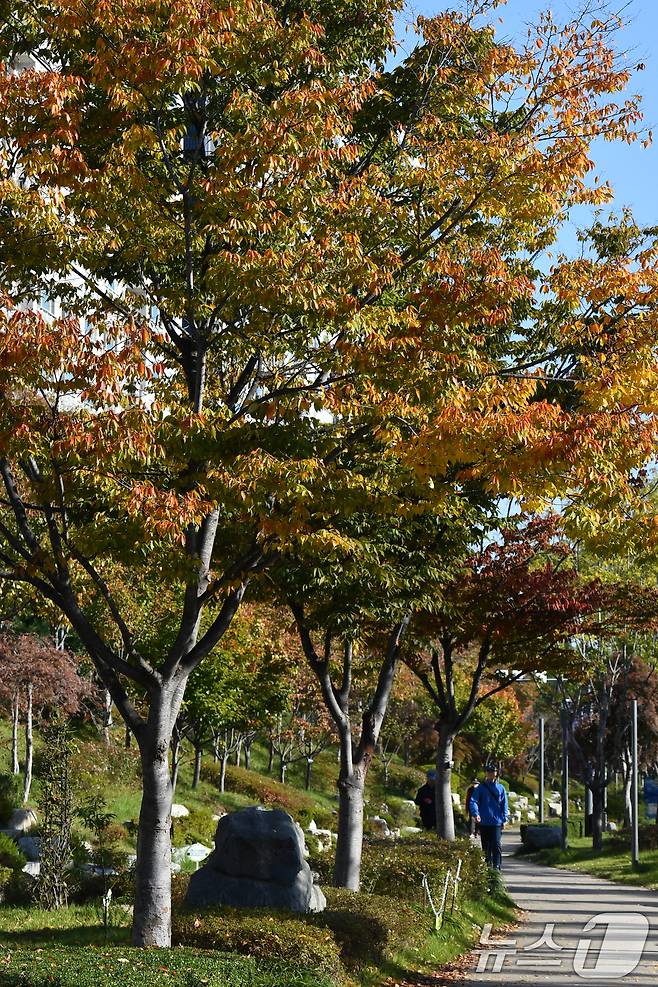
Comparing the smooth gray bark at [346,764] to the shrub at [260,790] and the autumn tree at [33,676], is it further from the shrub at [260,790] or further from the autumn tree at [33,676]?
the shrub at [260,790]

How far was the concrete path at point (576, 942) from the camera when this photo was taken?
33.7 feet

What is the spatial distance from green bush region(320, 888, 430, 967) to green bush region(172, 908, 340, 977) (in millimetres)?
344

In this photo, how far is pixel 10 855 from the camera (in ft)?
52.3

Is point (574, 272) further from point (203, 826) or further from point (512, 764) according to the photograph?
point (512, 764)

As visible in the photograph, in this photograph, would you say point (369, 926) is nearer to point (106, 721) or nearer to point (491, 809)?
point (491, 809)

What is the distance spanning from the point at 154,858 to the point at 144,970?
4.84 feet

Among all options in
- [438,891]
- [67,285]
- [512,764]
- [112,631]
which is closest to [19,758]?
[112,631]

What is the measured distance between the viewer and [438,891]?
1323 centimetres

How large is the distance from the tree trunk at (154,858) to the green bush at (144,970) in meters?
0.39

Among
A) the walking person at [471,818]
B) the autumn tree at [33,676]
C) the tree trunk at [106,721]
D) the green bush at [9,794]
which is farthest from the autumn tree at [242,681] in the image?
the walking person at [471,818]

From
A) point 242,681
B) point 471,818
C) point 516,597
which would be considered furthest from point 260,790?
point 516,597

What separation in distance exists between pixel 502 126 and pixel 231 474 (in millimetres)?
4541

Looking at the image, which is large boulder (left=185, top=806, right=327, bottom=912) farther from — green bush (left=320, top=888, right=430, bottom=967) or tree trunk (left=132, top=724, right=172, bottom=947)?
tree trunk (left=132, top=724, right=172, bottom=947)

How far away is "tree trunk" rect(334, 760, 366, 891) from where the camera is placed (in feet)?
42.7
